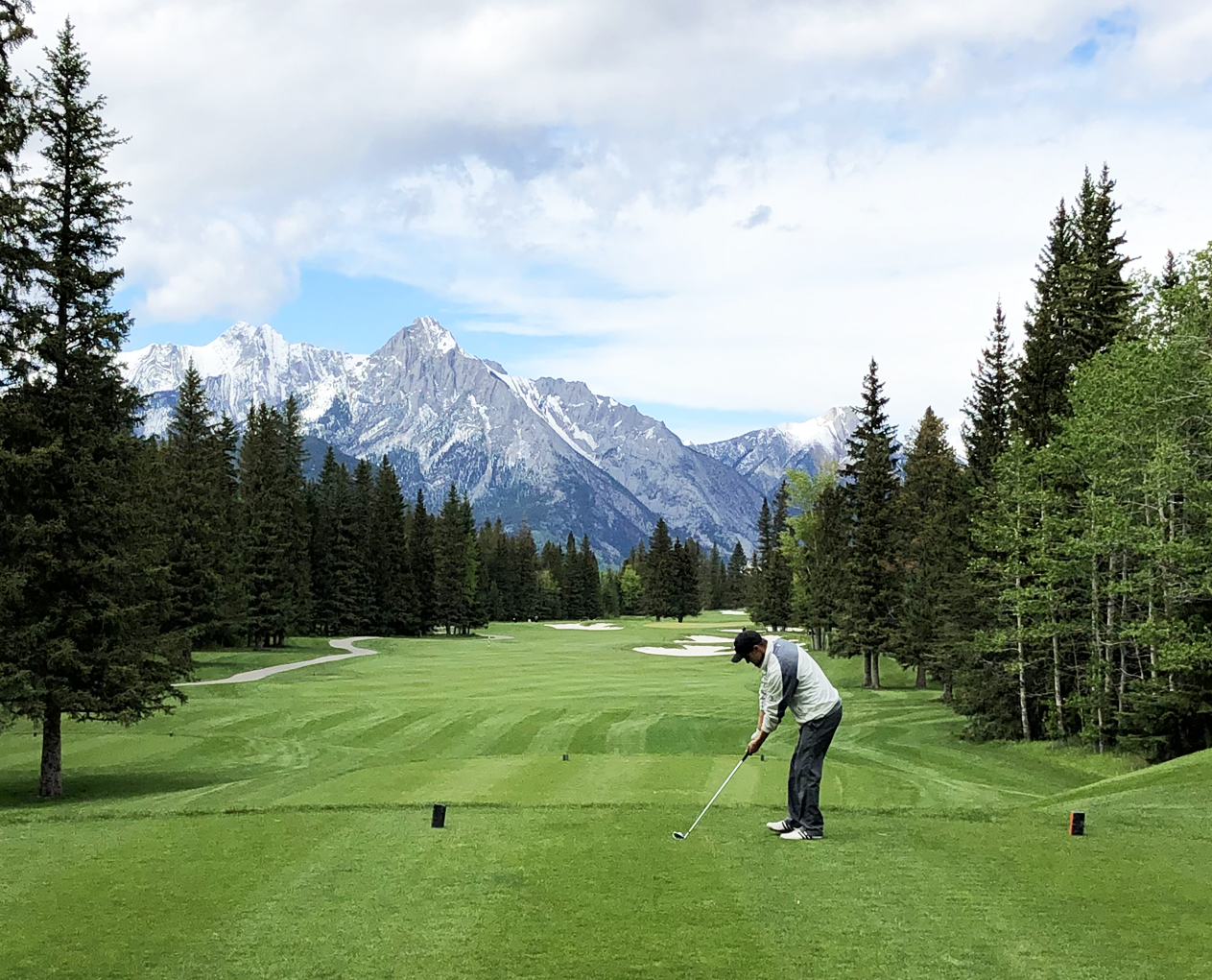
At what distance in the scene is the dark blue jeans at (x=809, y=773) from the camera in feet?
32.4

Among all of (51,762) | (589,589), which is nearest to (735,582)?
(589,589)

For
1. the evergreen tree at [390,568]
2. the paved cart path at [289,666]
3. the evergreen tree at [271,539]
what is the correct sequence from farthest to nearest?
1. the evergreen tree at [390,568]
2. the evergreen tree at [271,539]
3. the paved cart path at [289,666]

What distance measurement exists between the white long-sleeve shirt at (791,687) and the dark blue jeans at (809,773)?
4.8 inches

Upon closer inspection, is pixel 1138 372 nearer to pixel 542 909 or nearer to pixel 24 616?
pixel 542 909

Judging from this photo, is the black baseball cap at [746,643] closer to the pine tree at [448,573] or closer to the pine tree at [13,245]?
the pine tree at [13,245]

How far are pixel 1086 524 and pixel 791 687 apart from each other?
2019cm

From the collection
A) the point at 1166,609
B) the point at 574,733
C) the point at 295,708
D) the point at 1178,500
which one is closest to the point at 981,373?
the point at 1178,500

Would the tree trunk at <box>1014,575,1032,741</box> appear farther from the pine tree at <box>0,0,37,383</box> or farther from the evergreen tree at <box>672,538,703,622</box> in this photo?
the evergreen tree at <box>672,538,703,622</box>

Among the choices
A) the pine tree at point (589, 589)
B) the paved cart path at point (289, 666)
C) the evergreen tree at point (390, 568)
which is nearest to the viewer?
the paved cart path at point (289, 666)

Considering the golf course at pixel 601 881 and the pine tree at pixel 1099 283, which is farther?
the pine tree at pixel 1099 283

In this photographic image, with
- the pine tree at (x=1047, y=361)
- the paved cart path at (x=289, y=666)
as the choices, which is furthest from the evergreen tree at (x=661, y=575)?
the pine tree at (x=1047, y=361)

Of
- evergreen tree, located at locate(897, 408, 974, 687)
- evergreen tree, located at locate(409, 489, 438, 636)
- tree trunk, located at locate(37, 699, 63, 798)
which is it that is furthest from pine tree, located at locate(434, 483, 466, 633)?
tree trunk, located at locate(37, 699, 63, 798)

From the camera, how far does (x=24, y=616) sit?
65.5 feet

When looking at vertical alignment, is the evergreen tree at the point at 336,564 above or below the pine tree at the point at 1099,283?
below
